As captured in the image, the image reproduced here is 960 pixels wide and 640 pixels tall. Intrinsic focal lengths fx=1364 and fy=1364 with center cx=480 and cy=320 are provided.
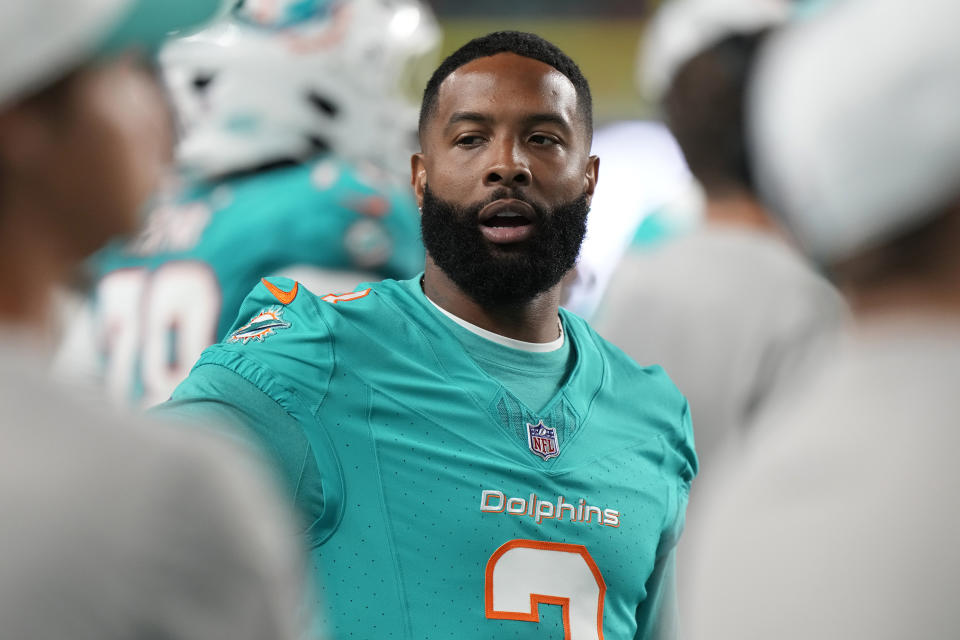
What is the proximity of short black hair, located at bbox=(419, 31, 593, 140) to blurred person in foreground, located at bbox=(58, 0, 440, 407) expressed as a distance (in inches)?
23.1

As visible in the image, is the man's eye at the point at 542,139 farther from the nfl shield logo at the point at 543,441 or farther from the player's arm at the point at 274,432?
the player's arm at the point at 274,432

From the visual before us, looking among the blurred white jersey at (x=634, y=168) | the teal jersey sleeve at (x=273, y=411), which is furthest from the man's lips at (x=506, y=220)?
the blurred white jersey at (x=634, y=168)

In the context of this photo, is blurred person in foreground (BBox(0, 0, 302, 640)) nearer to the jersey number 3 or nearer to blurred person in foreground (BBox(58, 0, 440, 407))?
the jersey number 3

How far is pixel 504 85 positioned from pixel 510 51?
79mm

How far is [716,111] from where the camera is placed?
3.18 m

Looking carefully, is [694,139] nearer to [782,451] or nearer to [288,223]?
[288,223]

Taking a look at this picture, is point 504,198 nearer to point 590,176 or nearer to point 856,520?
point 590,176

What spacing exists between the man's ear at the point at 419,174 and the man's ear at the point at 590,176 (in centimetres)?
28

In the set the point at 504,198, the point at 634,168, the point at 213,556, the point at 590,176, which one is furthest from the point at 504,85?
the point at 634,168

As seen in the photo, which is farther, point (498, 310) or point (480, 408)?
point (498, 310)

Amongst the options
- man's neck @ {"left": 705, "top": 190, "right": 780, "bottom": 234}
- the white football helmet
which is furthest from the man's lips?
the white football helmet

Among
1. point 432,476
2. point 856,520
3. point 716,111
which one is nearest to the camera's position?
point 856,520

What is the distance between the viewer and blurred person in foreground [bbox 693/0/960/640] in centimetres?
95

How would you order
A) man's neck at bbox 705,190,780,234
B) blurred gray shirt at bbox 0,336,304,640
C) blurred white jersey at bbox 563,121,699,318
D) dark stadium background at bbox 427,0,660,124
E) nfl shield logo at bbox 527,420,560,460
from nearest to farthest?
1. blurred gray shirt at bbox 0,336,304,640
2. nfl shield logo at bbox 527,420,560,460
3. man's neck at bbox 705,190,780,234
4. dark stadium background at bbox 427,0,660,124
5. blurred white jersey at bbox 563,121,699,318
